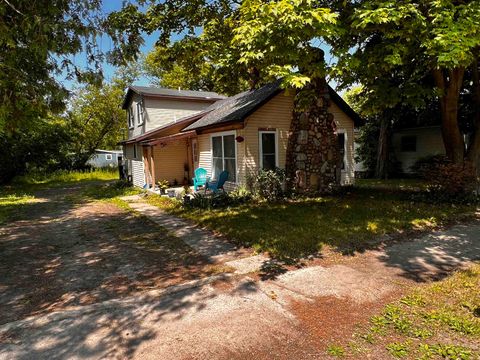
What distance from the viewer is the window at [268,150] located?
1201cm

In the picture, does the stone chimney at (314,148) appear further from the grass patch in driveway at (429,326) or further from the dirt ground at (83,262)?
the grass patch in driveway at (429,326)

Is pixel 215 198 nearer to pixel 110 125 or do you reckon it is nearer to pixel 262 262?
pixel 262 262

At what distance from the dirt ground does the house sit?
4.74m

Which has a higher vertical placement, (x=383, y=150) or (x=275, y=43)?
(x=275, y=43)

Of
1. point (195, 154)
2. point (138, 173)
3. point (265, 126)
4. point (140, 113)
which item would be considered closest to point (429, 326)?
point (265, 126)

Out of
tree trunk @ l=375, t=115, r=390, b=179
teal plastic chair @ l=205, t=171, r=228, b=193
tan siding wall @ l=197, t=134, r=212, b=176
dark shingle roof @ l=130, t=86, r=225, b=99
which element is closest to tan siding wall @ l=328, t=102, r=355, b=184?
tree trunk @ l=375, t=115, r=390, b=179

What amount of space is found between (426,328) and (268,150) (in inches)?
369

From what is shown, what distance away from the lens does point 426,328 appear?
3342mm

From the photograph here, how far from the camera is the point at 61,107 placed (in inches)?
258

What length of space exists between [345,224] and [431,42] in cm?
422

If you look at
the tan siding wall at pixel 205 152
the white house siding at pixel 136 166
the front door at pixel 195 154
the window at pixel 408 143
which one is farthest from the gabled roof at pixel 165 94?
the window at pixel 408 143

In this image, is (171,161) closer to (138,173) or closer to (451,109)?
(138,173)

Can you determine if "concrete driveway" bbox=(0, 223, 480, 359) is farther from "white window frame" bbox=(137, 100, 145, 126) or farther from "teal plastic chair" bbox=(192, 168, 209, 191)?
"white window frame" bbox=(137, 100, 145, 126)

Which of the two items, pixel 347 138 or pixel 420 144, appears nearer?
pixel 347 138
